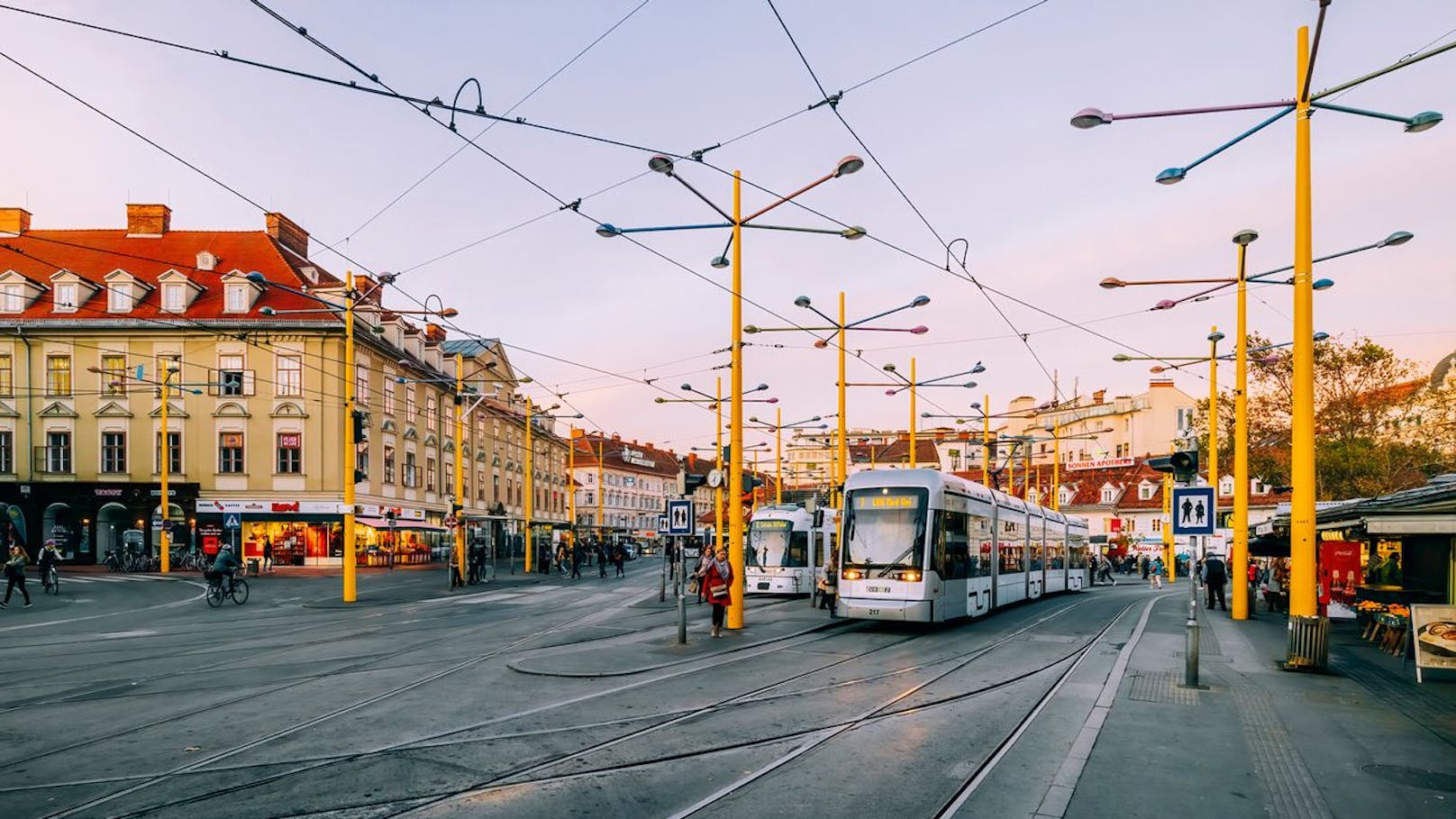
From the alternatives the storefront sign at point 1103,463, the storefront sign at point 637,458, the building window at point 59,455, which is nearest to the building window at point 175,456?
the building window at point 59,455

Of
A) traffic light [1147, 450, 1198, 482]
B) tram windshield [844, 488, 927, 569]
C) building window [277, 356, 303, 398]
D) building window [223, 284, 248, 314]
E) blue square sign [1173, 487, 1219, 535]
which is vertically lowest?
tram windshield [844, 488, 927, 569]

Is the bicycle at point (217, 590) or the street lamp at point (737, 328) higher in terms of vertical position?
the street lamp at point (737, 328)

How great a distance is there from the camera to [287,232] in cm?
5606

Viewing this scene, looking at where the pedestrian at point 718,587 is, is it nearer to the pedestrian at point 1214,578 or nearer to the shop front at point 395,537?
the pedestrian at point 1214,578

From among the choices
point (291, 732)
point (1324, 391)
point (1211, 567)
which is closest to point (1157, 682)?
point (291, 732)

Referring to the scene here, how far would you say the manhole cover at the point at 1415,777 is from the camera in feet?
25.4

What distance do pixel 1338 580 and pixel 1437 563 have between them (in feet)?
9.58

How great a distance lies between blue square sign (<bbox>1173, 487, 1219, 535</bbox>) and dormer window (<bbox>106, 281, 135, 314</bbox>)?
4905cm

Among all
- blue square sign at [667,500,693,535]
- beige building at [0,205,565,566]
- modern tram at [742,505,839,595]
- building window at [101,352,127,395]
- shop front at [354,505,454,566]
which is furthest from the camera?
building window at [101,352,127,395]

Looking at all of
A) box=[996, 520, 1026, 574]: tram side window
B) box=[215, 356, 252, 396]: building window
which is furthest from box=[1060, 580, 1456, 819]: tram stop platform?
box=[215, 356, 252, 396]: building window

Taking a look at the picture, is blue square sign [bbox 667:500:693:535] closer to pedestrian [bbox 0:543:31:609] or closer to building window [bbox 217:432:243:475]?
pedestrian [bbox 0:543:31:609]

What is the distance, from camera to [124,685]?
12.5m

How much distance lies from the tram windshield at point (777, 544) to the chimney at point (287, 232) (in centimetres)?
3631

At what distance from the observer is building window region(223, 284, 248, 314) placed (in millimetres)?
47906
